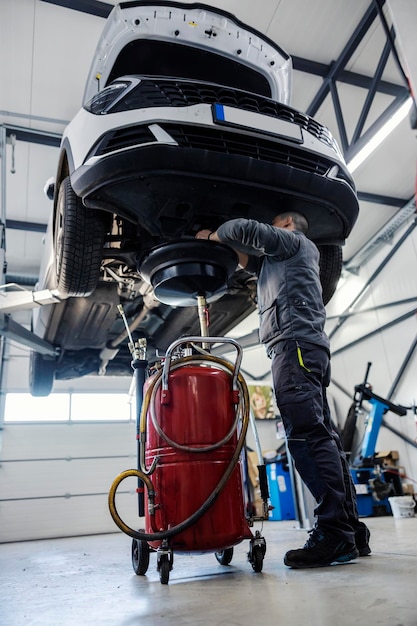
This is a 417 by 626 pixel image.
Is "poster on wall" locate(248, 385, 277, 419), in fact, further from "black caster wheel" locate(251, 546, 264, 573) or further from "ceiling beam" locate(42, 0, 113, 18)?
"black caster wheel" locate(251, 546, 264, 573)

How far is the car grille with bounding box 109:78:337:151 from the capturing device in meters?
1.56

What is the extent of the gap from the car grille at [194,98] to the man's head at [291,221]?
0.32m

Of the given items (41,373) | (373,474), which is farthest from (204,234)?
(373,474)

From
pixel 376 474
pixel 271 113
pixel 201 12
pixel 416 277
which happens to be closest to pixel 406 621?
pixel 271 113

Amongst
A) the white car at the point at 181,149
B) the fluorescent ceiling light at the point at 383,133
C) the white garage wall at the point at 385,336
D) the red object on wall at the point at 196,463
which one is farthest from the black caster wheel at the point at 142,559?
the white garage wall at the point at 385,336

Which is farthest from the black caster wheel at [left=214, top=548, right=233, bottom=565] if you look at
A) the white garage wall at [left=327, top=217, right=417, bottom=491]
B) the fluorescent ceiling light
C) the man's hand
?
the white garage wall at [left=327, top=217, right=417, bottom=491]

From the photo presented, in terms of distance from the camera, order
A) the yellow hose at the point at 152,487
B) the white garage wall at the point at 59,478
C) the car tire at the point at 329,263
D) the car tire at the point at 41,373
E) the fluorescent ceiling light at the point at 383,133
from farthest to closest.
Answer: the white garage wall at the point at 59,478, the fluorescent ceiling light at the point at 383,133, the car tire at the point at 41,373, the car tire at the point at 329,263, the yellow hose at the point at 152,487

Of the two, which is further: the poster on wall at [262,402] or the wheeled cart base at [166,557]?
the poster on wall at [262,402]

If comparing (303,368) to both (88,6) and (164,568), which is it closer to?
(164,568)

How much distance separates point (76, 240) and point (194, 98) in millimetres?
724

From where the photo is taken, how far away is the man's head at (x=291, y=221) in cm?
179

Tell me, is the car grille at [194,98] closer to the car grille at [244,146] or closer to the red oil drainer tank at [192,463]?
the car grille at [244,146]

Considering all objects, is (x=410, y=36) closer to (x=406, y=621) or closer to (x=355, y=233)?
(x=406, y=621)

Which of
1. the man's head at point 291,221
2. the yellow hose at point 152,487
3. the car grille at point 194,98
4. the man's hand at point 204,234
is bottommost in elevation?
the yellow hose at point 152,487
